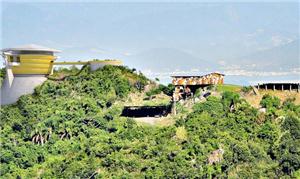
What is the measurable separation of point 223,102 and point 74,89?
8676 millimetres

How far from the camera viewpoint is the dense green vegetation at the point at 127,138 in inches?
932

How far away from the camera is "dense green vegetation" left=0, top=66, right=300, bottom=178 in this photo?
2367 cm

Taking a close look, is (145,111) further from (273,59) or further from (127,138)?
(273,59)

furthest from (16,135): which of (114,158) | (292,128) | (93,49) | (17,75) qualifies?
(93,49)

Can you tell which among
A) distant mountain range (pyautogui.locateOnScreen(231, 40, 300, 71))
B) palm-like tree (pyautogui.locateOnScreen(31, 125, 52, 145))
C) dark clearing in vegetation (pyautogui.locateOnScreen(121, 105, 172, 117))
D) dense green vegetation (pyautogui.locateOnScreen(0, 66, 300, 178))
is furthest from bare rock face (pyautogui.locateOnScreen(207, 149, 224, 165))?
distant mountain range (pyautogui.locateOnScreen(231, 40, 300, 71))

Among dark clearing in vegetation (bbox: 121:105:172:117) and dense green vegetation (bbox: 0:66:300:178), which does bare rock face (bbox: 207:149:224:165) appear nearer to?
dense green vegetation (bbox: 0:66:300:178)

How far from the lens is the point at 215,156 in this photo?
24125 millimetres

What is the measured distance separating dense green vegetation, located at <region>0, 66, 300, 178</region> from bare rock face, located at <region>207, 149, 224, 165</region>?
13cm

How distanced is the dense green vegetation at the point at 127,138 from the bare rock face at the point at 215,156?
13cm

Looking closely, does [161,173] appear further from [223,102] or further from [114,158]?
[223,102]

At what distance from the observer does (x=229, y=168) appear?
2362 centimetres

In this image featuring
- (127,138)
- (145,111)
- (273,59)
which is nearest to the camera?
(127,138)

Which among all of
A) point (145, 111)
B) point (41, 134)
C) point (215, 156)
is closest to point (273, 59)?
point (145, 111)

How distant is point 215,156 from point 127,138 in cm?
450
